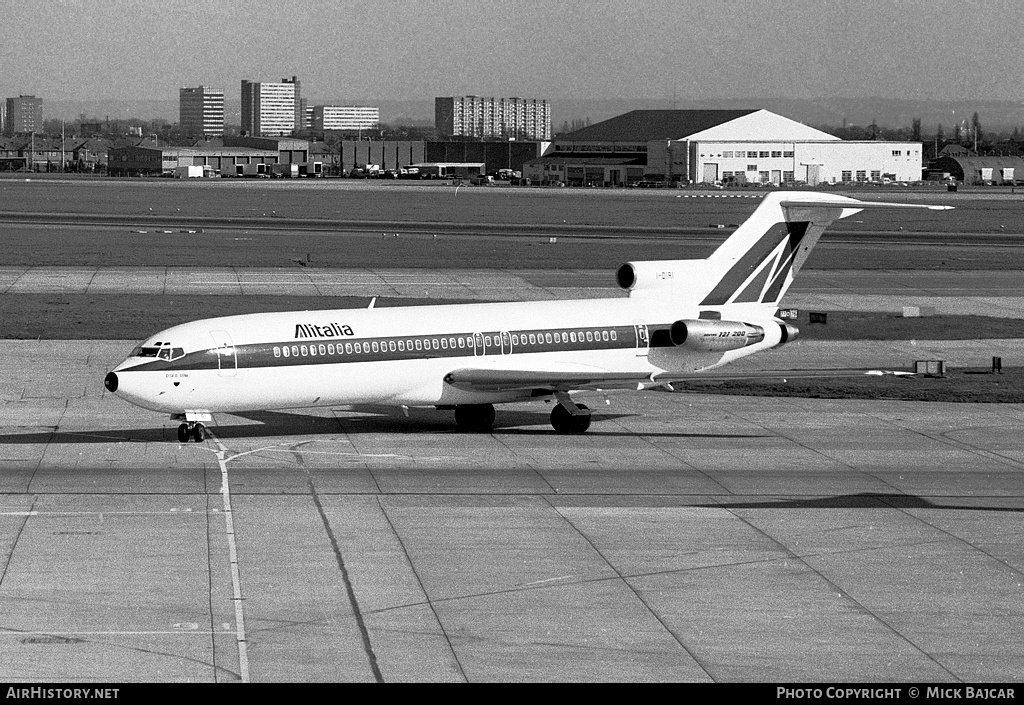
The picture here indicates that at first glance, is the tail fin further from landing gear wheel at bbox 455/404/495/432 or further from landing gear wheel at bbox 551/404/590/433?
landing gear wheel at bbox 455/404/495/432

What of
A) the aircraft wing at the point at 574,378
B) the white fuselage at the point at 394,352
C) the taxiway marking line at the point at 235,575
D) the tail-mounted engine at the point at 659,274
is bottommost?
the taxiway marking line at the point at 235,575

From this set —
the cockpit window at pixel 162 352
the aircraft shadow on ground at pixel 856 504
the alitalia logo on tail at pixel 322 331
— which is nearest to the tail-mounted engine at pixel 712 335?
the aircraft shadow on ground at pixel 856 504

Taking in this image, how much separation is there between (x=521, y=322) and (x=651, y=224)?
9002cm

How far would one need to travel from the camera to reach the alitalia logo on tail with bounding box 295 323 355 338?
34.7m

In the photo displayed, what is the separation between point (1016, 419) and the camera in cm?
4056

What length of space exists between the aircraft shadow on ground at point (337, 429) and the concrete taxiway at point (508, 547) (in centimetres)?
→ 14

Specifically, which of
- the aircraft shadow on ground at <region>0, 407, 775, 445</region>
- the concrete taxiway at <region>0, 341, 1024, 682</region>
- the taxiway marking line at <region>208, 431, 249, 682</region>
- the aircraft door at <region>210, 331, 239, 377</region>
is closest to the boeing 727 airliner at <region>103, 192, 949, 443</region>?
the aircraft door at <region>210, 331, 239, 377</region>

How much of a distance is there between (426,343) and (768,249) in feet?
34.0

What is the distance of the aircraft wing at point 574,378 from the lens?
119ft

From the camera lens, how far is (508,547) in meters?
25.8

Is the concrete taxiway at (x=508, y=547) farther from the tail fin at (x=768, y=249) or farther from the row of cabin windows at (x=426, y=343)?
the tail fin at (x=768, y=249)

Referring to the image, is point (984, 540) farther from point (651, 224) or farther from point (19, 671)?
point (651, 224)

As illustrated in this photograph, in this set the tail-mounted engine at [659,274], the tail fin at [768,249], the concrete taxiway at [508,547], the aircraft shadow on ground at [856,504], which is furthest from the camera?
the tail fin at [768,249]
